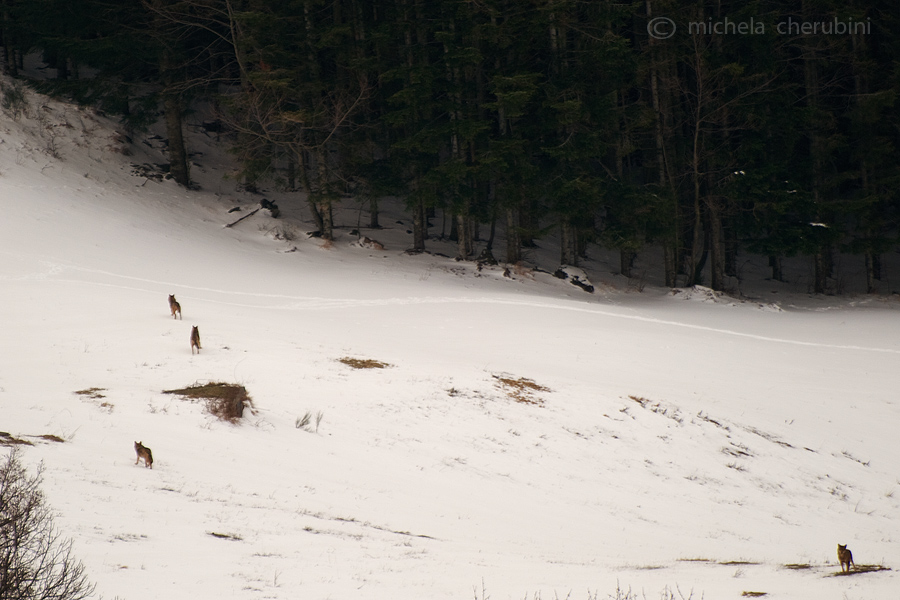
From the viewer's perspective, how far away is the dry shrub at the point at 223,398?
982cm

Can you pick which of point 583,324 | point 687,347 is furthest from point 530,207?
point 687,347

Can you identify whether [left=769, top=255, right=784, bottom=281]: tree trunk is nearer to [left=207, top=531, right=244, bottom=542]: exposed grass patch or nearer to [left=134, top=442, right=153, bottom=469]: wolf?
[left=134, top=442, right=153, bottom=469]: wolf

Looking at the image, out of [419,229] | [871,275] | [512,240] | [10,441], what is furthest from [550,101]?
[10,441]

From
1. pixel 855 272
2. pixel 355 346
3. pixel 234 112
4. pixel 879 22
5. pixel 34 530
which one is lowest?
pixel 855 272

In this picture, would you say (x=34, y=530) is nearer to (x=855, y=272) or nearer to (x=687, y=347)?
(x=687, y=347)

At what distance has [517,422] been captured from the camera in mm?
11609

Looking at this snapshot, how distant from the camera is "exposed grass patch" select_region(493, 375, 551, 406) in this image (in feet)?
41.2

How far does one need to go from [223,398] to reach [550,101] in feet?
58.7

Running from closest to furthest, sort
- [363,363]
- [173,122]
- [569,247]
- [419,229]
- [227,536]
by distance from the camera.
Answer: [227,536]
[363,363]
[419,229]
[173,122]
[569,247]

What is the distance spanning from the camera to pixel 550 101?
79.6 ft

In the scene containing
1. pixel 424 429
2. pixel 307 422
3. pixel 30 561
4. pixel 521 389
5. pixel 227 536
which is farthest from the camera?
pixel 521 389

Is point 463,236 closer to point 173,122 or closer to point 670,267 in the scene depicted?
point 670,267

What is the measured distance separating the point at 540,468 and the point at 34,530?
6.98m

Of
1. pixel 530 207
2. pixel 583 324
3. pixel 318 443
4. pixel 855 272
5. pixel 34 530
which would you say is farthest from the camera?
pixel 855 272
